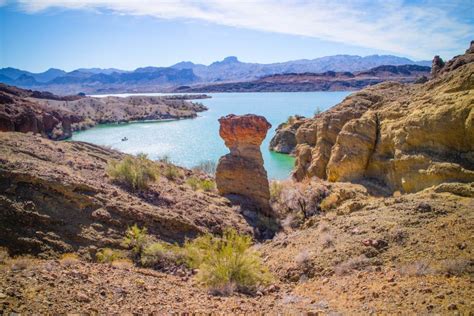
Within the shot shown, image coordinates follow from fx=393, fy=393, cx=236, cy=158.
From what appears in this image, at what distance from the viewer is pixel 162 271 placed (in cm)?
1112

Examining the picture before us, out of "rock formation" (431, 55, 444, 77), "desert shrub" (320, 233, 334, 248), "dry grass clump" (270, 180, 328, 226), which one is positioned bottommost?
"dry grass clump" (270, 180, 328, 226)

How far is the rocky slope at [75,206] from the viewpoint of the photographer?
11.3 metres

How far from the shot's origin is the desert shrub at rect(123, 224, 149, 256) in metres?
12.1

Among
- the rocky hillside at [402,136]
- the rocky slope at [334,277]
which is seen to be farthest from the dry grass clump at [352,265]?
the rocky hillside at [402,136]

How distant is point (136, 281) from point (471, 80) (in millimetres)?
18108

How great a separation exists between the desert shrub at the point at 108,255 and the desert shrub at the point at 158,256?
0.66 metres

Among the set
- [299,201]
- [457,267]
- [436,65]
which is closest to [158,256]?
[457,267]

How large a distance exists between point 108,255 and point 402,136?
1626cm

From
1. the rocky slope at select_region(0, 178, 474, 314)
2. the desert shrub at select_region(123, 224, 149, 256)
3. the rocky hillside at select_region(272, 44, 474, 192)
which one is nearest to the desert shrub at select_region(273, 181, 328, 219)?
the rocky hillside at select_region(272, 44, 474, 192)

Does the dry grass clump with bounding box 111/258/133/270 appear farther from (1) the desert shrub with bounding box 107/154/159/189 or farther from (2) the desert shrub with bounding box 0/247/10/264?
(1) the desert shrub with bounding box 107/154/159/189

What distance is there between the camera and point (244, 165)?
1989 centimetres

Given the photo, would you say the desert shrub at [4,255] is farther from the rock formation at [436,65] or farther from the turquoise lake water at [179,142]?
the rock formation at [436,65]

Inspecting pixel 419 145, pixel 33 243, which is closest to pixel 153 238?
pixel 33 243

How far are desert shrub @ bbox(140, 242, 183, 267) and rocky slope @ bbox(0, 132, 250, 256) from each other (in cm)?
128
